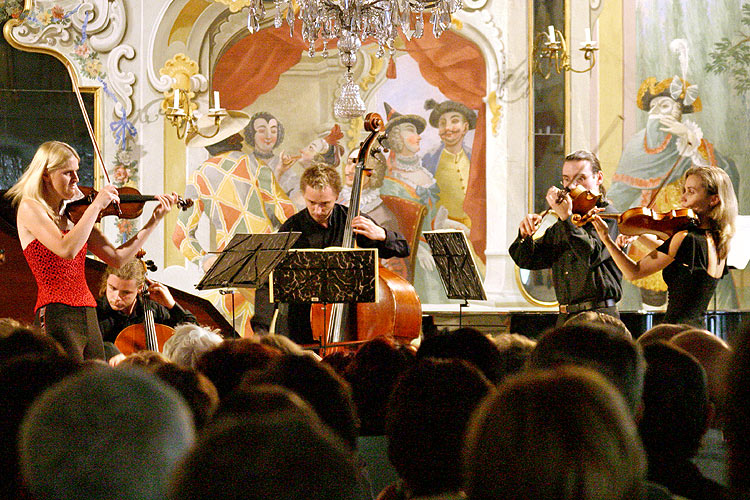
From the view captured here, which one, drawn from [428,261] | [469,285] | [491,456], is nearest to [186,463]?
[491,456]

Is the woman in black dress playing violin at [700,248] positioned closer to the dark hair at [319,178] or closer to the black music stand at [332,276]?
the black music stand at [332,276]

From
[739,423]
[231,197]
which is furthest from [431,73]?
[739,423]

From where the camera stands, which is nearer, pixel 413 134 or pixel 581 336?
pixel 581 336

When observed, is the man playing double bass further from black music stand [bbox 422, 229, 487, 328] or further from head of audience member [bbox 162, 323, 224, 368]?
head of audience member [bbox 162, 323, 224, 368]

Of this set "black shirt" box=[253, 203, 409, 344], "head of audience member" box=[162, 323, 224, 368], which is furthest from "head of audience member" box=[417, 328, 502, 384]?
"black shirt" box=[253, 203, 409, 344]

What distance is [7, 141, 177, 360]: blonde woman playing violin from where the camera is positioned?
3.21 m

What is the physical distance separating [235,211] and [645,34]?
341 centimetres

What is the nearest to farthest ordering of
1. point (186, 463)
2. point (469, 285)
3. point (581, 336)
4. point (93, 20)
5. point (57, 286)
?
point (186, 463) < point (581, 336) < point (57, 286) < point (469, 285) < point (93, 20)

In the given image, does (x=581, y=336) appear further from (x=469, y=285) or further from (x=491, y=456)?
(x=469, y=285)

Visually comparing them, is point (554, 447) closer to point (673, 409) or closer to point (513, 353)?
point (673, 409)

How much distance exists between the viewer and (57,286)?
3.24 meters

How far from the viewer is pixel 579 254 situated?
159 inches

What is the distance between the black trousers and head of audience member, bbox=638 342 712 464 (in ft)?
7.27

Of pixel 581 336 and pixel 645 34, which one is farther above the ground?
pixel 645 34
